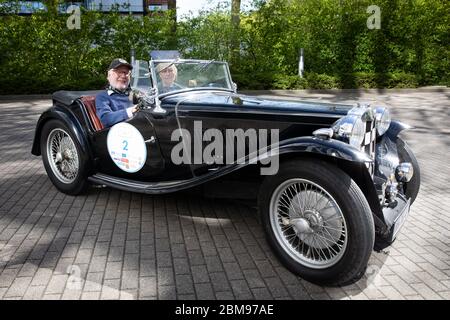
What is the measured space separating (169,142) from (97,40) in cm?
1225

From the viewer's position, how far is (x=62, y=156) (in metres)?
4.65

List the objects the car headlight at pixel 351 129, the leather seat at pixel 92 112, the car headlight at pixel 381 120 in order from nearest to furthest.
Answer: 1. the car headlight at pixel 351 129
2. the car headlight at pixel 381 120
3. the leather seat at pixel 92 112

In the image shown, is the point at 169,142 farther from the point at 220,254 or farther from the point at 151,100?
the point at 220,254

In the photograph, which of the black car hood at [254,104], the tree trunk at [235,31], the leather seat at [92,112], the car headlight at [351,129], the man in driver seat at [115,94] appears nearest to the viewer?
the car headlight at [351,129]

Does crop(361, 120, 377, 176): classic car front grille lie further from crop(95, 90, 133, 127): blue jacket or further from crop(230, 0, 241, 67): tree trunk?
crop(230, 0, 241, 67): tree trunk

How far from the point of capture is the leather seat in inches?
167

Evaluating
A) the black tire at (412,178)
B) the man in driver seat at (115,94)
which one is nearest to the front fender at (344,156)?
the black tire at (412,178)

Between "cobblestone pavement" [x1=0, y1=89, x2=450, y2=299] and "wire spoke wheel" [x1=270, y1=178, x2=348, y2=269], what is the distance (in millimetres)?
199

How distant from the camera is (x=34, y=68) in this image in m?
13.9

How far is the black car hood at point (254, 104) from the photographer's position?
323 centimetres

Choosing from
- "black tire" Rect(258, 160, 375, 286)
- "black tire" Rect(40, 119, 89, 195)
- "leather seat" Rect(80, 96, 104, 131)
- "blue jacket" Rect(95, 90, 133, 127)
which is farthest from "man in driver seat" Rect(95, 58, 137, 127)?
"black tire" Rect(258, 160, 375, 286)

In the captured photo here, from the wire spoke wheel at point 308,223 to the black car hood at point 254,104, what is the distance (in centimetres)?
62

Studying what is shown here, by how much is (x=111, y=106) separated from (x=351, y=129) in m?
2.40

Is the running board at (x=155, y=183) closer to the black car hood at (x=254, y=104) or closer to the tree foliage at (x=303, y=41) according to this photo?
the black car hood at (x=254, y=104)
